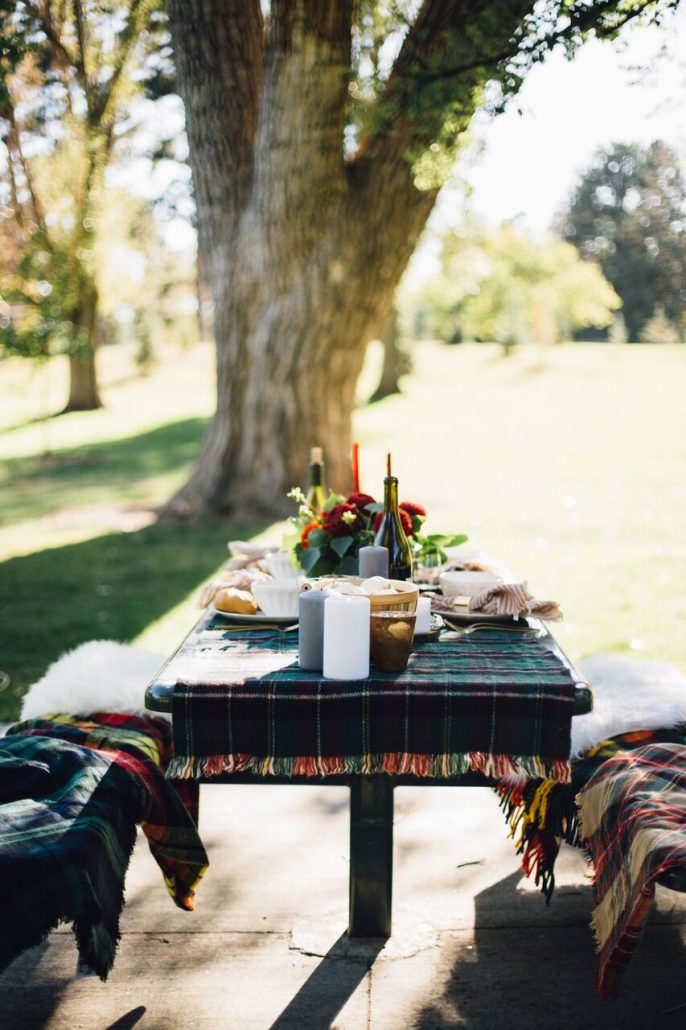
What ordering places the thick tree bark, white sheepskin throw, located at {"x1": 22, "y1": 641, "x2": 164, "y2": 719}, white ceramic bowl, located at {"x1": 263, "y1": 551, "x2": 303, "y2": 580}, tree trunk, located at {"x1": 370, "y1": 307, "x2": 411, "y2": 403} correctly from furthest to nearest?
1. tree trunk, located at {"x1": 370, "y1": 307, "x2": 411, "y2": 403}
2. the thick tree bark
3. white ceramic bowl, located at {"x1": 263, "y1": 551, "x2": 303, "y2": 580}
4. white sheepskin throw, located at {"x1": 22, "y1": 641, "x2": 164, "y2": 719}

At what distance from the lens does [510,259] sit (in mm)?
29703

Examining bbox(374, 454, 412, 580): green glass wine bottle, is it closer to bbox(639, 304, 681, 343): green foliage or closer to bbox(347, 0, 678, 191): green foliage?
bbox(347, 0, 678, 191): green foliage

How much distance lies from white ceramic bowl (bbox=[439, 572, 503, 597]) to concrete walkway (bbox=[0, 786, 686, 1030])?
0.95 meters

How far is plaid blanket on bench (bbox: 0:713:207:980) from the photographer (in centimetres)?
219

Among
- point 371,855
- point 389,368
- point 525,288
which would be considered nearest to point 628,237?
point 525,288

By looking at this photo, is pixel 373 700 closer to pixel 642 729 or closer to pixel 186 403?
pixel 642 729

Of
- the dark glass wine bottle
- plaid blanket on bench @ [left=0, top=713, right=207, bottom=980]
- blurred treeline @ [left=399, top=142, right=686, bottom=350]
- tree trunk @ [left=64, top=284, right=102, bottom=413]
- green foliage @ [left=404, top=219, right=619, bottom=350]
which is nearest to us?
plaid blanket on bench @ [left=0, top=713, right=207, bottom=980]

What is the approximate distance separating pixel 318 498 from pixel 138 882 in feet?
5.24

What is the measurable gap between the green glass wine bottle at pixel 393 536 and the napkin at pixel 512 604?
10.2 inches

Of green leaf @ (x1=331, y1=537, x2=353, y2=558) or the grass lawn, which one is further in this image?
the grass lawn

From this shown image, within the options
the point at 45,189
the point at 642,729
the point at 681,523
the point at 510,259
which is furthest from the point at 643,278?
the point at 642,729

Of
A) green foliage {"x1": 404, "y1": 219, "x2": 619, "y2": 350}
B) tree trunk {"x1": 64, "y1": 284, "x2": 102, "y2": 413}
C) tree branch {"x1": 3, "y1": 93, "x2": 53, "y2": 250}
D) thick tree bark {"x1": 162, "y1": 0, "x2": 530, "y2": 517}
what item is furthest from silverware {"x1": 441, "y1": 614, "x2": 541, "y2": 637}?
green foliage {"x1": 404, "y1": 219, "x2": 619, "y2": 350}

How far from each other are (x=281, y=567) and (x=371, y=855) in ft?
3.51

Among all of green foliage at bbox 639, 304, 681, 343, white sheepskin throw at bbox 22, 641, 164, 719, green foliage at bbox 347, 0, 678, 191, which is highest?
green foliage at bbox 347, 0, 678, 191
